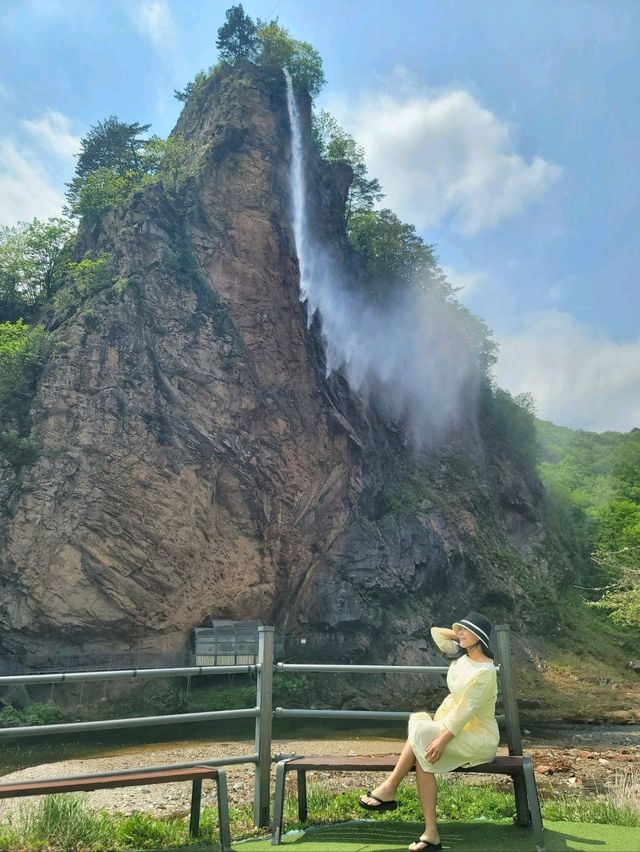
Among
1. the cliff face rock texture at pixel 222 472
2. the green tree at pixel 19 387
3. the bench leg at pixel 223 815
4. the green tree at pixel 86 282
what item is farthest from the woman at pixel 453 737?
the green tree at pixel 86 282

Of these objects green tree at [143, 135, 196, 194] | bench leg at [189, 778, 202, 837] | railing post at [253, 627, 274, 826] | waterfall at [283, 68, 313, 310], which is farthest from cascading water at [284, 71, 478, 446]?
bench leg at [189, 778, 202, 837]

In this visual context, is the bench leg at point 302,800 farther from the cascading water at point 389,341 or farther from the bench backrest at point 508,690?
the cascading water at point 389,341

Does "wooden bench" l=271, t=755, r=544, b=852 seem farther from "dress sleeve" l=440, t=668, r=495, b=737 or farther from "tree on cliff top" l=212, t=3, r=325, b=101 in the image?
"tree on cliff top" l=212, t=3, r=325, b=101

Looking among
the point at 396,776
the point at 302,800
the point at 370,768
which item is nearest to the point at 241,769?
the point at 302,800

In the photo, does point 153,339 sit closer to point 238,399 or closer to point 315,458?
point 238,399

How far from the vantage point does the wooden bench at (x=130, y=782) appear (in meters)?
3.05

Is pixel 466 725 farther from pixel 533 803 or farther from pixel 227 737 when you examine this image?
Answer: pixel 227 737

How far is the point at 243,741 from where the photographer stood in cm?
1675

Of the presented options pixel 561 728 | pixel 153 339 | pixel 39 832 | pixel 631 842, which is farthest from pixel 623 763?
pixel 153 339

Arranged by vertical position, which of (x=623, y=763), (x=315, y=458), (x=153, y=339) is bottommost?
(x=623, y=763)

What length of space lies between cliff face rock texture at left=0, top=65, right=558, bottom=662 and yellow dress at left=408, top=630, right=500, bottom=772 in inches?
792

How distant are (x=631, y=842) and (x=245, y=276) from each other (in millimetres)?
27824

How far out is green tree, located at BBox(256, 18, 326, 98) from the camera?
3668 centimetres

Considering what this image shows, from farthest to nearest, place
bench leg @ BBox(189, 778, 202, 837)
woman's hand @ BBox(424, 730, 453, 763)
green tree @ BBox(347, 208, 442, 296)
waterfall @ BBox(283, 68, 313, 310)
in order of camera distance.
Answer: green tree @ BBox(347, 208, 442, 296) → waterfall @ BBox(283, 68, 313, 310) → bench leg @ BBox(189, 778, 202, 837) → woman's hand @ BBox(424, 730, 453, 763)
